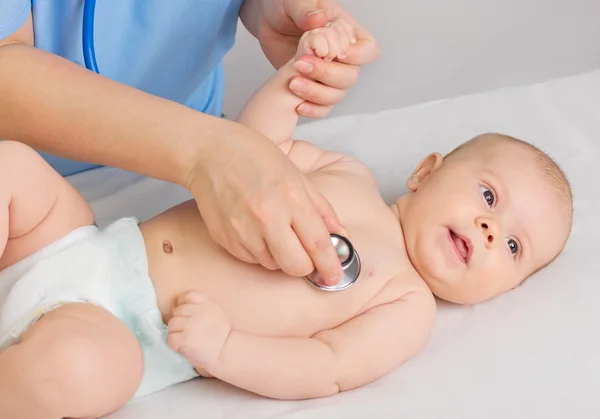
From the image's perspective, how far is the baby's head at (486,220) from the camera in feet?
3.84

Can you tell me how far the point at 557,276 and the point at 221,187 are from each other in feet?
2.05

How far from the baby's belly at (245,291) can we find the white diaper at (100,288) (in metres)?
0.02

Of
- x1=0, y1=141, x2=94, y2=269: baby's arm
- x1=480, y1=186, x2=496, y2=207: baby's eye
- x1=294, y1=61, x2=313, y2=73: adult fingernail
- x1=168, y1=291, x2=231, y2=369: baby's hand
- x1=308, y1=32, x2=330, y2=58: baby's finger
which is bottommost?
x1=168, y1=291, x2=231, y2=369: baby's hand

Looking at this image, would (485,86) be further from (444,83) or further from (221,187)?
(221,187)

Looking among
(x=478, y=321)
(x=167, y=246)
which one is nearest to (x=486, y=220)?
(x=478, y=321)

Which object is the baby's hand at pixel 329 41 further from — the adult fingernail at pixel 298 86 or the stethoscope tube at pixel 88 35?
the stethoscope tube at pixel 88 35

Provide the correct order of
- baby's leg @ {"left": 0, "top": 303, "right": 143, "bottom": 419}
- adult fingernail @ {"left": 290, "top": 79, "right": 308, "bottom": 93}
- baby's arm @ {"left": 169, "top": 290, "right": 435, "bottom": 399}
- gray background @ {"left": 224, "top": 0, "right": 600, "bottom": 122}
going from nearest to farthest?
1. baby's leg @ {"left": 0, "top": 303, "right": 143, "bottom": 419}
2. baby's arm @ {"left": 169, "top": 290, "right": 435, "bottom": 399}
3. adult fingernail @ {"left": 290, "top": 79, "right": 308, "bottom": 93}
4. gray background @ {"left": 224, "top": 0, "right": 600, "bottom": 122}

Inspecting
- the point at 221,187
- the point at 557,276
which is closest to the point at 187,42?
the point at 221,187

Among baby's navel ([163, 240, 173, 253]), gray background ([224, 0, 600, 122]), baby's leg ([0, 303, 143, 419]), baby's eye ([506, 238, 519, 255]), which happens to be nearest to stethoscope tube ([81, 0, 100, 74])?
baby's navel ([163, 240, 173, 253])

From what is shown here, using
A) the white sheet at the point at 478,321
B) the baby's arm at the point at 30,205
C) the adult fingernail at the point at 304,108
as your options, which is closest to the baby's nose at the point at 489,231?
the white sheet at the point at 478,321

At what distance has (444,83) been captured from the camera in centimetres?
196

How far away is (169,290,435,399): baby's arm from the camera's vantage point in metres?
0.97

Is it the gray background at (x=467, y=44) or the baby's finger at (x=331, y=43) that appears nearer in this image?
the baby's finger at (x=331, y=43)

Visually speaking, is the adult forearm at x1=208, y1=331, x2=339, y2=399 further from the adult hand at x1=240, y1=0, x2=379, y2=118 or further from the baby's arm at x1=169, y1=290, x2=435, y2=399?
the adult hand at x1=240, y1=0, x2=379, y2=118
